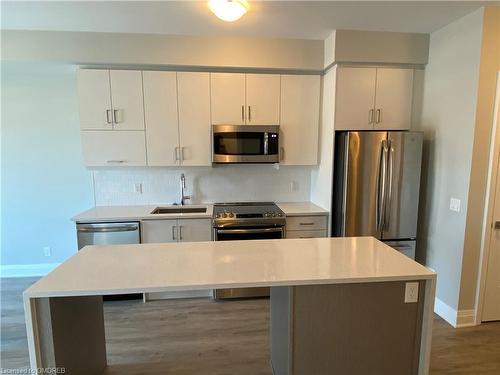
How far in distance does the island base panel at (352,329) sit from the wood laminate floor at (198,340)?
0.65 m

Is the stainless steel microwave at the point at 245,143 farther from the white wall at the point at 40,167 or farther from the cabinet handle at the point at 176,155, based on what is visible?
the white wall at the point at 40,167

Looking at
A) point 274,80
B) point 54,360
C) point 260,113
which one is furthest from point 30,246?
point 274,80

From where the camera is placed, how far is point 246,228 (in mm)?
3086

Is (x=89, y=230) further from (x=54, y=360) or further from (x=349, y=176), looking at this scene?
(x=349, y=176)

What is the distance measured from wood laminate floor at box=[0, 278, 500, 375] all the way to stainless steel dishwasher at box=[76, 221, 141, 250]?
27.1 inches

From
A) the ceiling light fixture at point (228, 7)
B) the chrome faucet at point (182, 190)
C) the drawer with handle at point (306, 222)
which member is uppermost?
the ceiling light fixture at point (228, 7)

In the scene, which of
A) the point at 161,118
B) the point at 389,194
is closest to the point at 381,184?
the point at 389,194

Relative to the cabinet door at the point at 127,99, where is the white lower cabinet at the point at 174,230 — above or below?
below

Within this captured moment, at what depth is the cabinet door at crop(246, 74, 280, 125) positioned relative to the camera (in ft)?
10.8

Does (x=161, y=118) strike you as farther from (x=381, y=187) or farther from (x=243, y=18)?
(x=381, y=187)

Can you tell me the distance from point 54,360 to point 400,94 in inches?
141

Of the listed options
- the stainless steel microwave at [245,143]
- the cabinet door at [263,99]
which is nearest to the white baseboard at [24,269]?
the stainless steel microwave at [245,143]

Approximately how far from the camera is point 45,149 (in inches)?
142

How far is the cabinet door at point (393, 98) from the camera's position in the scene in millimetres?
3094
